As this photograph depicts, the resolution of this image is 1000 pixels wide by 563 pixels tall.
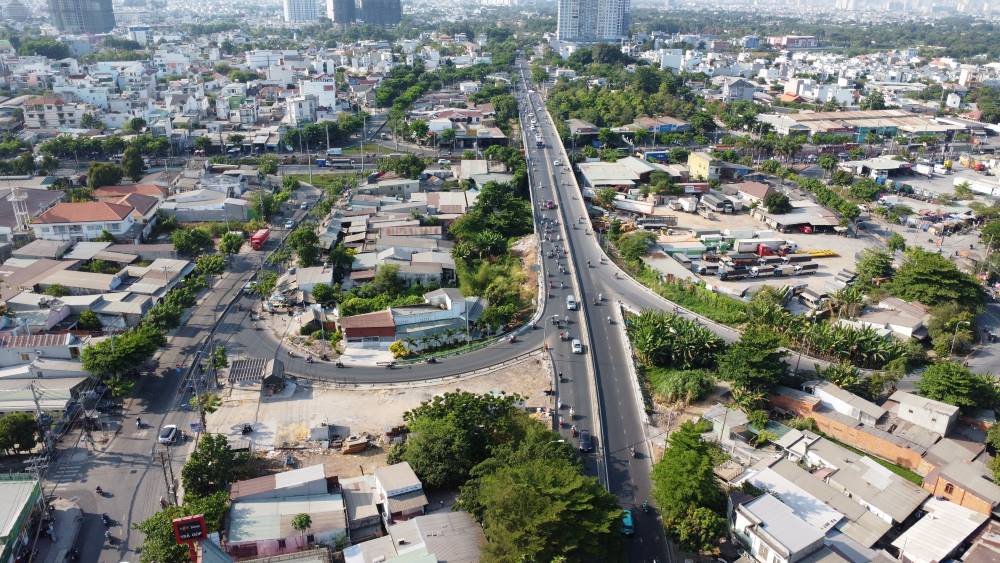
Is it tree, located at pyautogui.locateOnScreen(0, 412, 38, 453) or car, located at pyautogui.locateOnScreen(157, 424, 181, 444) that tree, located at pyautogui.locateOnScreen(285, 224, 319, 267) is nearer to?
car, located at pyautogui.locateOnScreen(157, 424, 181, 444)

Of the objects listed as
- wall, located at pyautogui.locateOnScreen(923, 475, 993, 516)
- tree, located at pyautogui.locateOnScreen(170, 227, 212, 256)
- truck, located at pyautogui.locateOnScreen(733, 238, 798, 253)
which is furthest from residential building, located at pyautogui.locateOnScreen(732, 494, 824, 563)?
tree, located at pyautogui.locateOnScreen(170, 227, 212, 256)

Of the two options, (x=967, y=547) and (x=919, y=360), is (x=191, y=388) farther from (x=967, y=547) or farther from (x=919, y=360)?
(x=919, y=360)

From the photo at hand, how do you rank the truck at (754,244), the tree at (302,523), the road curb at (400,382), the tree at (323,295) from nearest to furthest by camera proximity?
the tree at (302,523)
the road curb at (400,382)
the tree at (323,295)
the truck at (754,244)

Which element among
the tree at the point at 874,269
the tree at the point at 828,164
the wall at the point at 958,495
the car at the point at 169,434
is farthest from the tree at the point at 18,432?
the tree at the point at 828,164

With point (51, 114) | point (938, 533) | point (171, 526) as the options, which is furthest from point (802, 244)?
point (51, 114)

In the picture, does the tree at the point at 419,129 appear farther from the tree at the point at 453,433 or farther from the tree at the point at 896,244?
the tree at the point at 453,433

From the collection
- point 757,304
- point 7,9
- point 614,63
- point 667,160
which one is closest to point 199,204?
point 757,304

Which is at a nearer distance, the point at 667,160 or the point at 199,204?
the point at 199,204

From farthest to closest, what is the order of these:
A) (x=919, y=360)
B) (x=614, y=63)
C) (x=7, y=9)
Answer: (x=7, y=9) < (x=614, y=63) < (x=919, y=360)
